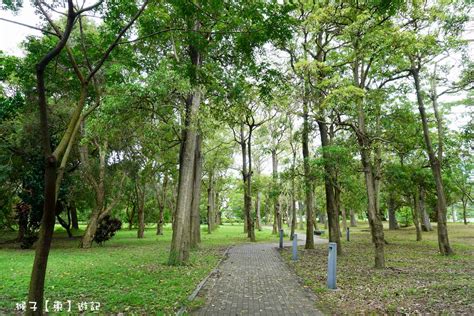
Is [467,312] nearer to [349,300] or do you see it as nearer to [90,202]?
[349,300]

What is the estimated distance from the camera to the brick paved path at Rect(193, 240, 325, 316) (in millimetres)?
5795

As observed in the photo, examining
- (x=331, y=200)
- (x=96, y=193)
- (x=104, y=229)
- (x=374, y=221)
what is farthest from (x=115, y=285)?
(x=104, y=229)

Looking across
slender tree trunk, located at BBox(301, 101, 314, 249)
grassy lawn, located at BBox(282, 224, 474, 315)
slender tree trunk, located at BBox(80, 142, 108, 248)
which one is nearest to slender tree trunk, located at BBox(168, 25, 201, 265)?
grassy lawn, located at BBox(282, 224, 474, 315)

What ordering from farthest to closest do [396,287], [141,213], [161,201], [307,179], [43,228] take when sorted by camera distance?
[161,201]
[141,213]
[307,179]
[396,287]
[43,228]

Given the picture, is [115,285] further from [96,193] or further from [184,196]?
[96,193]

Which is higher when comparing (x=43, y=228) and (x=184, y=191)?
(x=184, y=191)

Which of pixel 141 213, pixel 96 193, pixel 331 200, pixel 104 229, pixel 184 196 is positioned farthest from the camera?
pixel 141 213

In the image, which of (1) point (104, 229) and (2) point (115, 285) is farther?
(1) point (104, 229)

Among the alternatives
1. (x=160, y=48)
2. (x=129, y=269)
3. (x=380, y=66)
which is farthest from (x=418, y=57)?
(x=129, y=269)

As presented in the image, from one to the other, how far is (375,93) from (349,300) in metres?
7.84

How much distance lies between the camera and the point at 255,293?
279 inches

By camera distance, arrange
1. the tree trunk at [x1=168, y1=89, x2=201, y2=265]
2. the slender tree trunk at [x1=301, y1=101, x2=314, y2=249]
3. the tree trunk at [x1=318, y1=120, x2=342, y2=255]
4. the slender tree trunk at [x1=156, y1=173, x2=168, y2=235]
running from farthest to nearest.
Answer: the slender tree trunk at [x1=156, y1=173, x2=168, y2=235] → the slender tree trunk at [x1=301, y1=101, x2=314, y2=249] → the tree trunk at [x1=318, y1=120, x2=342, y2=255] → the tree trunk at [x1=168, y1=89, x2=201, y2=265]

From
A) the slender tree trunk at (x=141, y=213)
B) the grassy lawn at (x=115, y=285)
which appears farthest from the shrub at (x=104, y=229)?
the grassy lawn at (x=115, y=285)

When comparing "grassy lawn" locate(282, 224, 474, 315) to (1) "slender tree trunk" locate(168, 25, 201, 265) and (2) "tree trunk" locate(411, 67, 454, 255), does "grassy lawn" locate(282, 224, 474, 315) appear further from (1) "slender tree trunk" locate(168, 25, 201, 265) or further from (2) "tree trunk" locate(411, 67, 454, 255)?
(1) "slender tree trunk" locate(168, 25, 201, 265)
